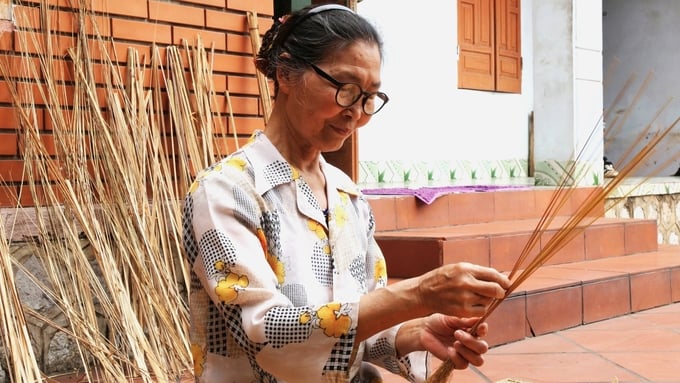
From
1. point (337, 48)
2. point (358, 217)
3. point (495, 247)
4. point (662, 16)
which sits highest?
point (662, 16)

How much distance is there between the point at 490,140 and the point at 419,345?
19.5 ft

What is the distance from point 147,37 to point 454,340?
7.13ft

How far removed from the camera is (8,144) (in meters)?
2.97

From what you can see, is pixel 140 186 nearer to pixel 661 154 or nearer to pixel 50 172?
pixel 50 172

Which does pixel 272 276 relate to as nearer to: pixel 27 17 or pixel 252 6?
pixel 27 17

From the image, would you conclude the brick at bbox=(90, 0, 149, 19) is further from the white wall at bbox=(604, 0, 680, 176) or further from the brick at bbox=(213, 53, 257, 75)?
the white wall at bbox=(604, 0, 680, 176)

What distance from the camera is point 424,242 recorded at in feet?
12.7

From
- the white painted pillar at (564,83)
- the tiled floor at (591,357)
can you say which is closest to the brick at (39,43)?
the tiled floor at (591,357)

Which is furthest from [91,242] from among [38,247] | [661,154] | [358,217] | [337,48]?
[661,154]

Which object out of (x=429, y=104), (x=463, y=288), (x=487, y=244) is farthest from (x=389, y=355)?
(x=429, y=104)

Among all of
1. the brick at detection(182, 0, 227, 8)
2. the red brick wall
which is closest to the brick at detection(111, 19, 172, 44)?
the red brick wall

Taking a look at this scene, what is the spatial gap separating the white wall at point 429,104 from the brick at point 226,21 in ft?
7.16

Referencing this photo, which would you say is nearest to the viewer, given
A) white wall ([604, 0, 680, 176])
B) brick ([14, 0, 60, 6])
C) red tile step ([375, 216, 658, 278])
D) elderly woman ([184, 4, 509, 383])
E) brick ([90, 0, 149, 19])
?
elderly woman ([184, 4, 509, 383])

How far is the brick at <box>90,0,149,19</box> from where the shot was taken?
10.6 ft
